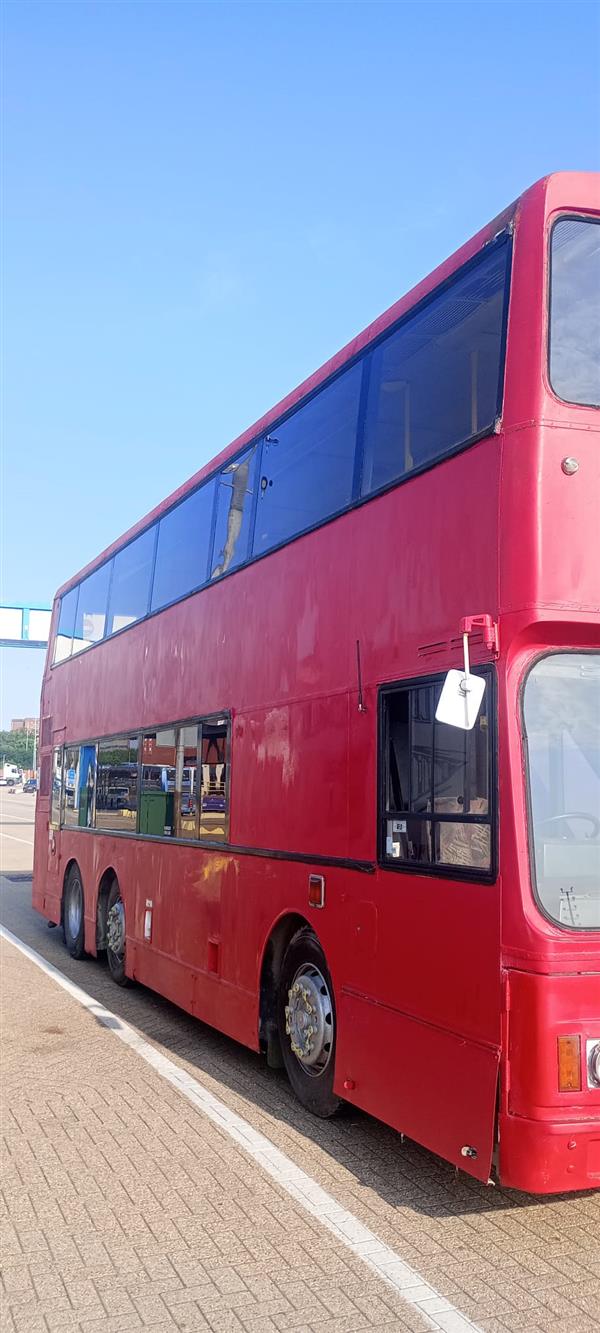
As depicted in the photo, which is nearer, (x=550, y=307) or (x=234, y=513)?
(x=550, y=307)

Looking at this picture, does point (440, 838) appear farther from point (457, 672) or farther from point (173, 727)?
point (173, 727)

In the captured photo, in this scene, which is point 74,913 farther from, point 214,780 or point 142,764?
point 214,780

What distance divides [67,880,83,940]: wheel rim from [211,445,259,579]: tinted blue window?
18.1 feet

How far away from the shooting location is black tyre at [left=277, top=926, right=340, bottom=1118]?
5910 millimetres

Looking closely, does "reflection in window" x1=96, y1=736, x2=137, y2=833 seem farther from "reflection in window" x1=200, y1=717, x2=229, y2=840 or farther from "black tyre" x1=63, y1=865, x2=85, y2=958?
"reflection in window" x1=200, y1=717, x2=229, y2=840

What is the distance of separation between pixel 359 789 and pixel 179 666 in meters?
3.48

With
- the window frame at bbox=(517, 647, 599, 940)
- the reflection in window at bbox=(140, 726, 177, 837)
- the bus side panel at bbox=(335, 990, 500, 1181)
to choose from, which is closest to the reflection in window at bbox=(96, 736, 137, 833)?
the reflection in window at bbox=(140, 726, 177, 837)

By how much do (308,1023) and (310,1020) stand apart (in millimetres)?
32

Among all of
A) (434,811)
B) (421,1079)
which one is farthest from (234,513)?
(421,1079)

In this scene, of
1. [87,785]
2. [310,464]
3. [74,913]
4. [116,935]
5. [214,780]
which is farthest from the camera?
[74,913]

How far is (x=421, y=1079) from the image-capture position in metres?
4.70

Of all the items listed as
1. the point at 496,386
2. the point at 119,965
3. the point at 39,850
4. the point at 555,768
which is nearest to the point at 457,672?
the point at 555,768

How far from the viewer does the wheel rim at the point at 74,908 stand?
476 inches

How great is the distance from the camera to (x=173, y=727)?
28.9 ft
